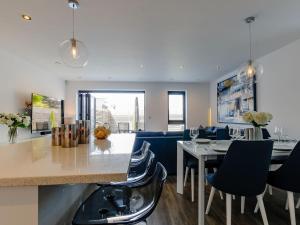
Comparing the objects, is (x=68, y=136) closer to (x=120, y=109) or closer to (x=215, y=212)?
(x=215, y=212)

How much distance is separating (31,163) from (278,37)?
158 inches

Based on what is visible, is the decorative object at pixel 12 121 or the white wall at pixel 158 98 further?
the white wall at pixel 158 98

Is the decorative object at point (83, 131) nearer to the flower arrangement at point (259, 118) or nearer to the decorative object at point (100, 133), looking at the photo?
the decorative object at point (100, 133)

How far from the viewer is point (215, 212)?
2.49 m

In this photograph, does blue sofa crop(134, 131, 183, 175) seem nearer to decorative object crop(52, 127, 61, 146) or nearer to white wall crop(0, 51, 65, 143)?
decorative object crop(52, 127, 61, 146)

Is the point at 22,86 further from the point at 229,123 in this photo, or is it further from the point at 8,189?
the point at 229,123

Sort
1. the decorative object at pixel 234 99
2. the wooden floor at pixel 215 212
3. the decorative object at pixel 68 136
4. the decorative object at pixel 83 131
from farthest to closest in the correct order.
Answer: the decorative object at pixel 234 99, the wooden floor at pixel 215 212, the decorative object at pixel 83 131, the decorative object at pixel 68 136

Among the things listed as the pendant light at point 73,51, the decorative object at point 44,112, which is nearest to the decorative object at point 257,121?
the pendant light at point 73,51

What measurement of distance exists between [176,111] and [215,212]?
5.86 metres

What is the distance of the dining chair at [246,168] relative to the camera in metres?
1.78

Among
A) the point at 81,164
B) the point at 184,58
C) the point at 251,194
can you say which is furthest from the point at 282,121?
the point at 81,164

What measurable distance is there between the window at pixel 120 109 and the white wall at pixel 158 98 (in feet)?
1.19

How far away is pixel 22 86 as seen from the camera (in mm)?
4844

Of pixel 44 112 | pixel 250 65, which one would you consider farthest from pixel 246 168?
pixel 44 112
